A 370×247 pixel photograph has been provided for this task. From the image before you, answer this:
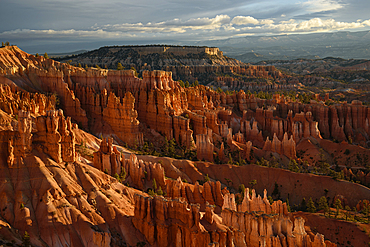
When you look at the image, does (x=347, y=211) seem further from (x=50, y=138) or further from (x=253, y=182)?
(x=50, y=138)

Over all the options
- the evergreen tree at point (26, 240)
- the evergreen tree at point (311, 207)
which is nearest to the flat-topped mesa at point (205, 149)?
the evergreen tree at point (311, 207)

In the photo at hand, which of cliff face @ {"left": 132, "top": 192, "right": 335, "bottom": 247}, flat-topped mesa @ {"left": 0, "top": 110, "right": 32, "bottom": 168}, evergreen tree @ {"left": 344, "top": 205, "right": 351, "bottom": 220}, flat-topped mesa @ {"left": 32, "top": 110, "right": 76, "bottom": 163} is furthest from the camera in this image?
evergreen tree @ {"left": 344, "top": 205, "right": 351, "bottom": 220}

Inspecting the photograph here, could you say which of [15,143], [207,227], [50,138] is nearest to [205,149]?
[207,227]

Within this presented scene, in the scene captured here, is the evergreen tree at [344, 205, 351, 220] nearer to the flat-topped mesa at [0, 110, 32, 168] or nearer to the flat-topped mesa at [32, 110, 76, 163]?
the flat-topped mesa at [32, 110, 76, 163]

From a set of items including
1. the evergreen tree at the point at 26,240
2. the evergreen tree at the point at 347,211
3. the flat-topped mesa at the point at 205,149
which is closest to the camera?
the evergreen tree at the point at 26,240

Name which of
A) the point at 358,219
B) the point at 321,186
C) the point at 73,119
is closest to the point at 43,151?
the point at 73,119

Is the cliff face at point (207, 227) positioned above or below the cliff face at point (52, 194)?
below

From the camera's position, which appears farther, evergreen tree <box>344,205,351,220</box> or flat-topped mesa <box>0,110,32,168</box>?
evergreen tree <box>344,205,351,220</box>

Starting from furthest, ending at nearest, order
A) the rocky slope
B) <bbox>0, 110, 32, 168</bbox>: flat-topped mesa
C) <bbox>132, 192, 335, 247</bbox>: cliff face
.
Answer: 1. <bbox>0, 110, 32, 168</bbox>: flat-topped mesa
2. the rocky slope
3. <bbox>132, 192, 335, 247</bbox>: cliff face

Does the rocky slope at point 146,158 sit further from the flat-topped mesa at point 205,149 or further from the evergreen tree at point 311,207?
the evergreen tree at point 311,207

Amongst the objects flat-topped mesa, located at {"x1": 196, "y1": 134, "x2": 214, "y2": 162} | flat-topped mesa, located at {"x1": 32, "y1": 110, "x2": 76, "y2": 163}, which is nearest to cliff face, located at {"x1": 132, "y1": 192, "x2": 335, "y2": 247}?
flat-topped mesa, located at {"x1": 32, "y1": 110, "x2": 76, "y2": 163}

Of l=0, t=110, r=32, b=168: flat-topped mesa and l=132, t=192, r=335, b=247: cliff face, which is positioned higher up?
l=0, t=110, r=32, b=168: flat-topped mesa
